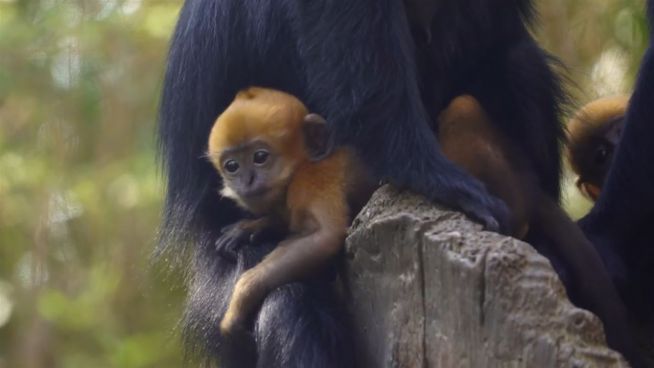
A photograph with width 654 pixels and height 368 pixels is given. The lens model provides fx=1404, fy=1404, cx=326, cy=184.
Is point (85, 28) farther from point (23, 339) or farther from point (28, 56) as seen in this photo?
point (23, 339)

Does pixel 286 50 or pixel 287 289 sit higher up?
pixel 286 50

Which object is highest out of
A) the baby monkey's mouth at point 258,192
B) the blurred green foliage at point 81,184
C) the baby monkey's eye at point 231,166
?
the baby monkey's eye at point 231,166

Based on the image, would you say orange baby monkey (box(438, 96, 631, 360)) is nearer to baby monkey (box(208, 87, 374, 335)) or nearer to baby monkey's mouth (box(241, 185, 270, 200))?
baby monkey (box(208, 87, 374, 335))

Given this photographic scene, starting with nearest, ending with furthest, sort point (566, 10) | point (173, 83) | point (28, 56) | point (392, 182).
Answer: point (392, 182)
point (173, 83)
point (566, 10)
point (28, 56)

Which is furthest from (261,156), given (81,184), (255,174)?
(81,184)

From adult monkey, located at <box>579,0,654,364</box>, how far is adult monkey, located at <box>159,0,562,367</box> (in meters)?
0.18

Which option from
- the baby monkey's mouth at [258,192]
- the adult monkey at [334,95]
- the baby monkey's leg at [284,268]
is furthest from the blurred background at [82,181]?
the baby monkey's leg at [284,268]

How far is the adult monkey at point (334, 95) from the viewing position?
278cm

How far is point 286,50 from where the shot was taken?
10.3ft

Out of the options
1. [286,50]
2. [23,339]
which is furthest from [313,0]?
[23,339]

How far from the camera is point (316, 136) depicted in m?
3.02

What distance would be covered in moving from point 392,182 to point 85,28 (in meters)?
3.46

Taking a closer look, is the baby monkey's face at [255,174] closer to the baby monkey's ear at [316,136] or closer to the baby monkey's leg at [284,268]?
the baby monkey's ear at [316,136]

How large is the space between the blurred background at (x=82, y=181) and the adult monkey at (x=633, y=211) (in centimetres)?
241
